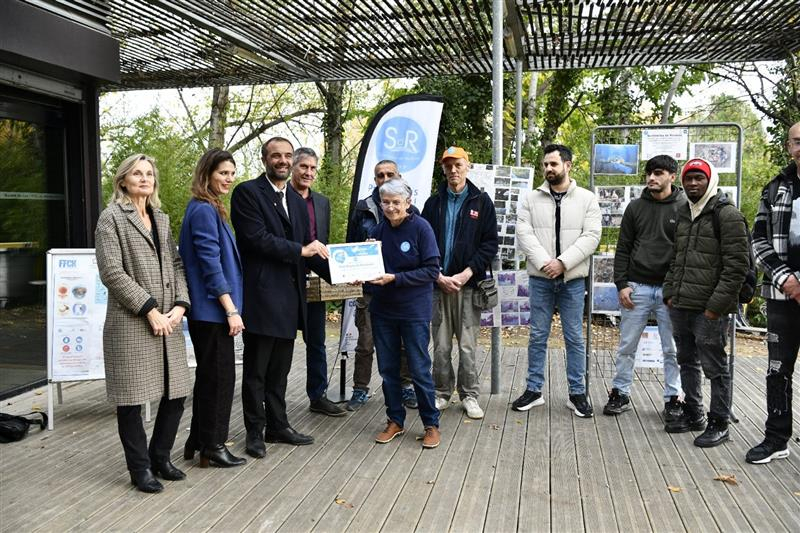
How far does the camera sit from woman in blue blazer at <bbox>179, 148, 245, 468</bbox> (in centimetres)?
371

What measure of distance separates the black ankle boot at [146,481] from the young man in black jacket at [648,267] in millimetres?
3113

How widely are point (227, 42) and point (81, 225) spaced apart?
6.55ft

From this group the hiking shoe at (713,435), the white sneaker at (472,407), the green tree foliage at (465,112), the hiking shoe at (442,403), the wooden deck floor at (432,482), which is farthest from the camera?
the green tree foliage at (465,112)

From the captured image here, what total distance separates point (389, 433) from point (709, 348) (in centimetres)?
209

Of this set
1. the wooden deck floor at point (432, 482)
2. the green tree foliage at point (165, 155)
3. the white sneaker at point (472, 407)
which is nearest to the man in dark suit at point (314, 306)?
the wooden deck floor at point (432, 482)

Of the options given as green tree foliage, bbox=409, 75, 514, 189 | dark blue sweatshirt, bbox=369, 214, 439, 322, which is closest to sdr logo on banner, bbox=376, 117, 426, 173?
dark blue sweatshirt, bbox=369, 214, 439, 322

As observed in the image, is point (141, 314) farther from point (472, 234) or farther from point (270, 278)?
point (472, 234)

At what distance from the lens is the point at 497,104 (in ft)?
17.7

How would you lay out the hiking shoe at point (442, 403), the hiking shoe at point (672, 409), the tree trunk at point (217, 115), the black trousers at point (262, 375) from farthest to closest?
1. the tree trunk at point (217, 115)
2. the hiking shoe at point (442, 403)
3. the hiking shoe at point (672, 409)
4. the black trousers at point (262, 375)

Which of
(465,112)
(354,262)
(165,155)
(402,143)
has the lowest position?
(354,262)

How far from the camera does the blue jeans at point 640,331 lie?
4887 millimetres

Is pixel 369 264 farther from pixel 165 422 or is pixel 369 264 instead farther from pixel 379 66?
pixel 379 66

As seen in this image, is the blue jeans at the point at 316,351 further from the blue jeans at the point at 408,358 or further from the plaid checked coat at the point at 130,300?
the plaid checked coat at the point at 130,300

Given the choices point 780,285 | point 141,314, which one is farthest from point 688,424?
point 141,314
